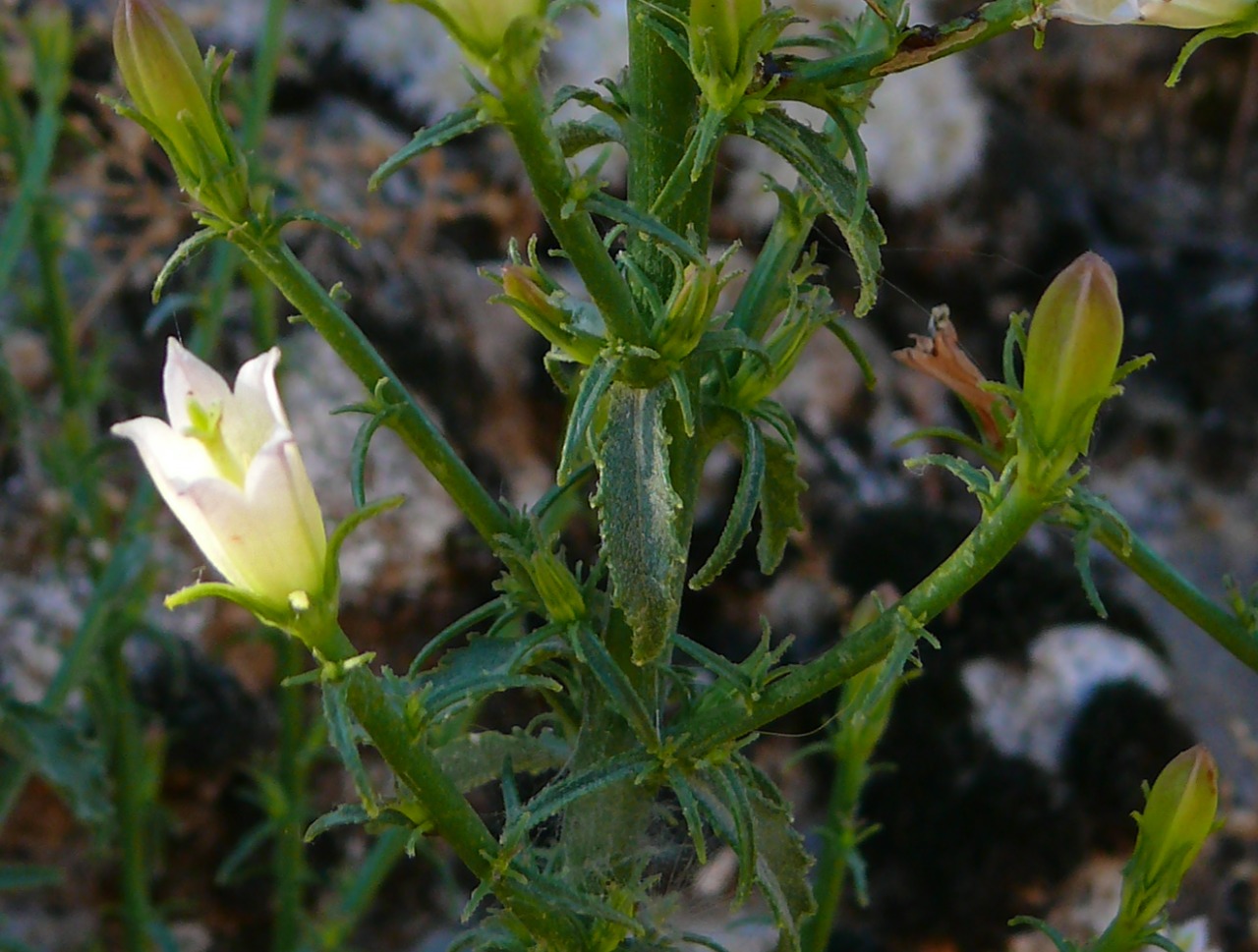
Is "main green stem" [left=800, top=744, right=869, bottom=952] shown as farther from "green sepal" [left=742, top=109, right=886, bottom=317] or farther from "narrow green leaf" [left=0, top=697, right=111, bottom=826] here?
"narrow green leaf" [left=0, top=697, right=111, bottom=826]

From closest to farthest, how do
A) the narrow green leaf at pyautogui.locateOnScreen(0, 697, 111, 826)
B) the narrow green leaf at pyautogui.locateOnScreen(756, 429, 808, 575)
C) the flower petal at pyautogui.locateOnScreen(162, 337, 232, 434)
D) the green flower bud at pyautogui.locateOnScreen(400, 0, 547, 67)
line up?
the green flower bud at pyautogui.locateOnScreen(400, 0, 547, 67), the flower petal at pyautogui.locateOnScreen(162, 337, 232, 434), the narrow green leaf at pyautogui.locateOnScreen(756, 429, 808, 575), the narrow green leaf at pyautogui.locateOnScreen(0, 697, 111, 826)

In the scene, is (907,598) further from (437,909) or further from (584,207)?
(437,909)

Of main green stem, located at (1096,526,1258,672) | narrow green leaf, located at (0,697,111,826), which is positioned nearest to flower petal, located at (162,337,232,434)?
main green stem, located at (1096,526,1258,672)

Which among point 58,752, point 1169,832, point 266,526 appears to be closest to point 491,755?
point 266,526

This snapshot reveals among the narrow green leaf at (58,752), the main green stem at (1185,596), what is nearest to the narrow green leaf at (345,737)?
the main green stem at (1185,596)

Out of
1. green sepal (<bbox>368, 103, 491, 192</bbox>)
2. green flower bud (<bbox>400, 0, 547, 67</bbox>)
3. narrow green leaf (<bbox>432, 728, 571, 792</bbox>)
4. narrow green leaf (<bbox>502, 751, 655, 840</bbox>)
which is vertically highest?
green flower bud (<bbox>400, 0, 547, 67</bbox>)

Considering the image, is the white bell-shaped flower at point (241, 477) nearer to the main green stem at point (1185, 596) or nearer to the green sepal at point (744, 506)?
the green sepal at point (744, 506)

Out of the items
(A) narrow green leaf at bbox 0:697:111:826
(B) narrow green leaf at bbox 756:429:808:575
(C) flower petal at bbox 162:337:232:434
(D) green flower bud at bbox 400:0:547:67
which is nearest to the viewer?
(D) green flower bud at bbox 400:0:547:67

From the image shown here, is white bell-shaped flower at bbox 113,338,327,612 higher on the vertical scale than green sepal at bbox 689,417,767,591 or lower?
higher
